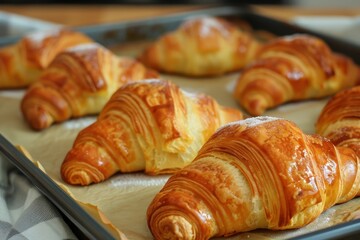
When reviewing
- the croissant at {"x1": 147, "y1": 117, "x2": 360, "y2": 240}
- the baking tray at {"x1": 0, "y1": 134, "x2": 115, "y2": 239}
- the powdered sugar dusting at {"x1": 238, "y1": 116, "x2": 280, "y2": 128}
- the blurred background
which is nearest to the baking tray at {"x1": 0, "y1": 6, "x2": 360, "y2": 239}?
the baking tray at {"x1": 0, "y1": 134, "x2": 115, "y2": 239}

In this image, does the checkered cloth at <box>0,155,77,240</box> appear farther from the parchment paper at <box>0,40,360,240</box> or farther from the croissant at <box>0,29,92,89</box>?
the croissant at <box>0,29,92,89</box>

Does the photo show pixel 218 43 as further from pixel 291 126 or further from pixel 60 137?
pixel 291 126

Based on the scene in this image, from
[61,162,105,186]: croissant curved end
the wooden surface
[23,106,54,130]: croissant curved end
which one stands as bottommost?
the wooden surface

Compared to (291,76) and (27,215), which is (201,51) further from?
(27,215)

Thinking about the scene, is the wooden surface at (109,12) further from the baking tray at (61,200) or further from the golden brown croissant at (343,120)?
the baking tray at (61,200)

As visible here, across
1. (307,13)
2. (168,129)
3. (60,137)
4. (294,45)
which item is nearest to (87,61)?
(60,137)

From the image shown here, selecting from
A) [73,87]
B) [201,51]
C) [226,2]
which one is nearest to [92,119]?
[73,87]
